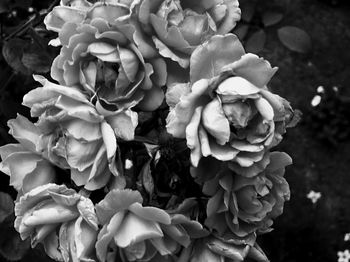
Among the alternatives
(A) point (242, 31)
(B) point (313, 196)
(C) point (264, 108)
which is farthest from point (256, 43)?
(C) point (264, 108)

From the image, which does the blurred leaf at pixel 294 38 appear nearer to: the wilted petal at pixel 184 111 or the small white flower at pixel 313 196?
the small white flower at pixel 313 196

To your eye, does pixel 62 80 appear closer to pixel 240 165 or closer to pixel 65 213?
pixel 65 213

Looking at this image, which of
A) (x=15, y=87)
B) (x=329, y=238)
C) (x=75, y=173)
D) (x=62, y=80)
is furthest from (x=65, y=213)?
(x=329, y=238)

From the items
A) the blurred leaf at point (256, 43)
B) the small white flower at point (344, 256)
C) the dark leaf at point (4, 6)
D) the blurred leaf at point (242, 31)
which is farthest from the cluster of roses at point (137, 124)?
the small white flower at point (344, 256)

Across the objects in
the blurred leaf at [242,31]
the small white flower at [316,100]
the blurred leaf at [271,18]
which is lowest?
the small white flower at [316,100]

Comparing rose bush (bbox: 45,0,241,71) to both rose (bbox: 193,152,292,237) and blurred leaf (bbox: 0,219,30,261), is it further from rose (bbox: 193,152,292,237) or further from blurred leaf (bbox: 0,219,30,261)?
blurred leaf (bbox: 0,219,30,261)

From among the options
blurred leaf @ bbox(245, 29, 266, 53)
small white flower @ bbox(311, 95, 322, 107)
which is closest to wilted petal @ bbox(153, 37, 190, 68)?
blurred leaf @ bbox(245, 29, 266, 53)
